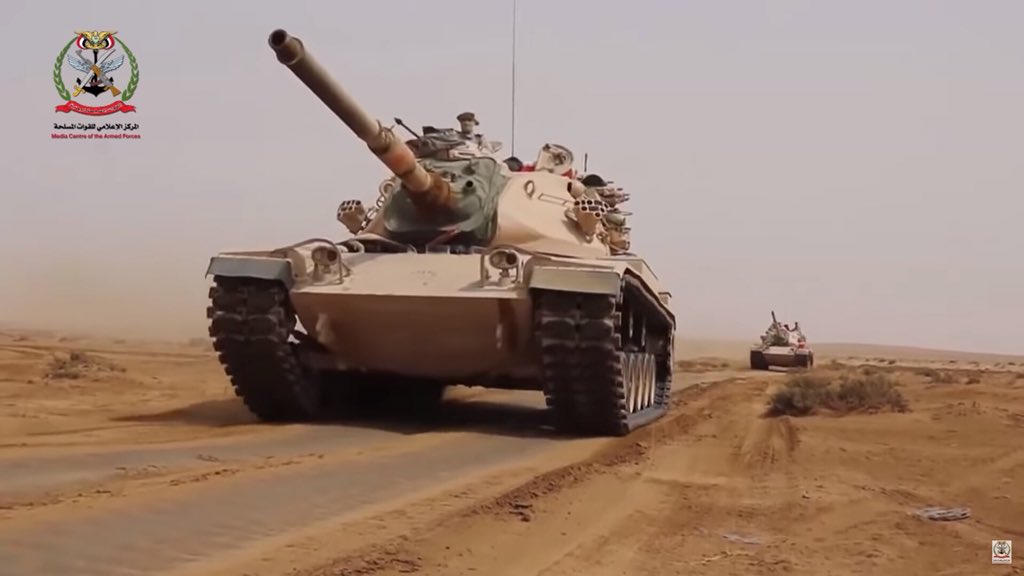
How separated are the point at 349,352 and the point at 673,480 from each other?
14.5ft

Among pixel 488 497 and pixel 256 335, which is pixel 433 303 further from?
pixel 488 497

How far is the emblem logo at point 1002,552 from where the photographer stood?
16.3ft

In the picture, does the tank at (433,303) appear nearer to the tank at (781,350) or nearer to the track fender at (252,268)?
the track fender at (252,268)

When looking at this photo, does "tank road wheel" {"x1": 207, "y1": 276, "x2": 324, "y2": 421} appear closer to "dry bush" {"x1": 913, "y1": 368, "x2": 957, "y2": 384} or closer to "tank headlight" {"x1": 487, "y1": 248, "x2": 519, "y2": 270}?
"tank headlight" {"x1": 487, "y1": 248, "x2": 519, "y2": 270}

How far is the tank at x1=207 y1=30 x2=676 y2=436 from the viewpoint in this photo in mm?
9711

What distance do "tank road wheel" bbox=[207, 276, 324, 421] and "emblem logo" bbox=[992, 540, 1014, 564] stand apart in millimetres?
6542

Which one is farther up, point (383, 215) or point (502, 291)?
point (383, 215)

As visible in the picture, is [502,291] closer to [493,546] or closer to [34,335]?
[493,546]

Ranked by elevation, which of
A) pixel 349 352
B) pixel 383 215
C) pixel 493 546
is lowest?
pixel 493 546

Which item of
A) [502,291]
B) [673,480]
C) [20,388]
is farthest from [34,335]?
[673,480]

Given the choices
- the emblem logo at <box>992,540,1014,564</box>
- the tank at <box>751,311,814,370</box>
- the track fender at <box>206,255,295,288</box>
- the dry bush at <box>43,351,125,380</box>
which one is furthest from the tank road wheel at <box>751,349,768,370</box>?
the emblem logo at <box>992,540,1014,564</box>

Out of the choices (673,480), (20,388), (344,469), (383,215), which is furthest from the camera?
(20,388)

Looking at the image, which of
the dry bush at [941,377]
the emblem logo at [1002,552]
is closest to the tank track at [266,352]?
the emblem logo at [1002,552]

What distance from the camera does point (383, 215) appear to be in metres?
12.3
